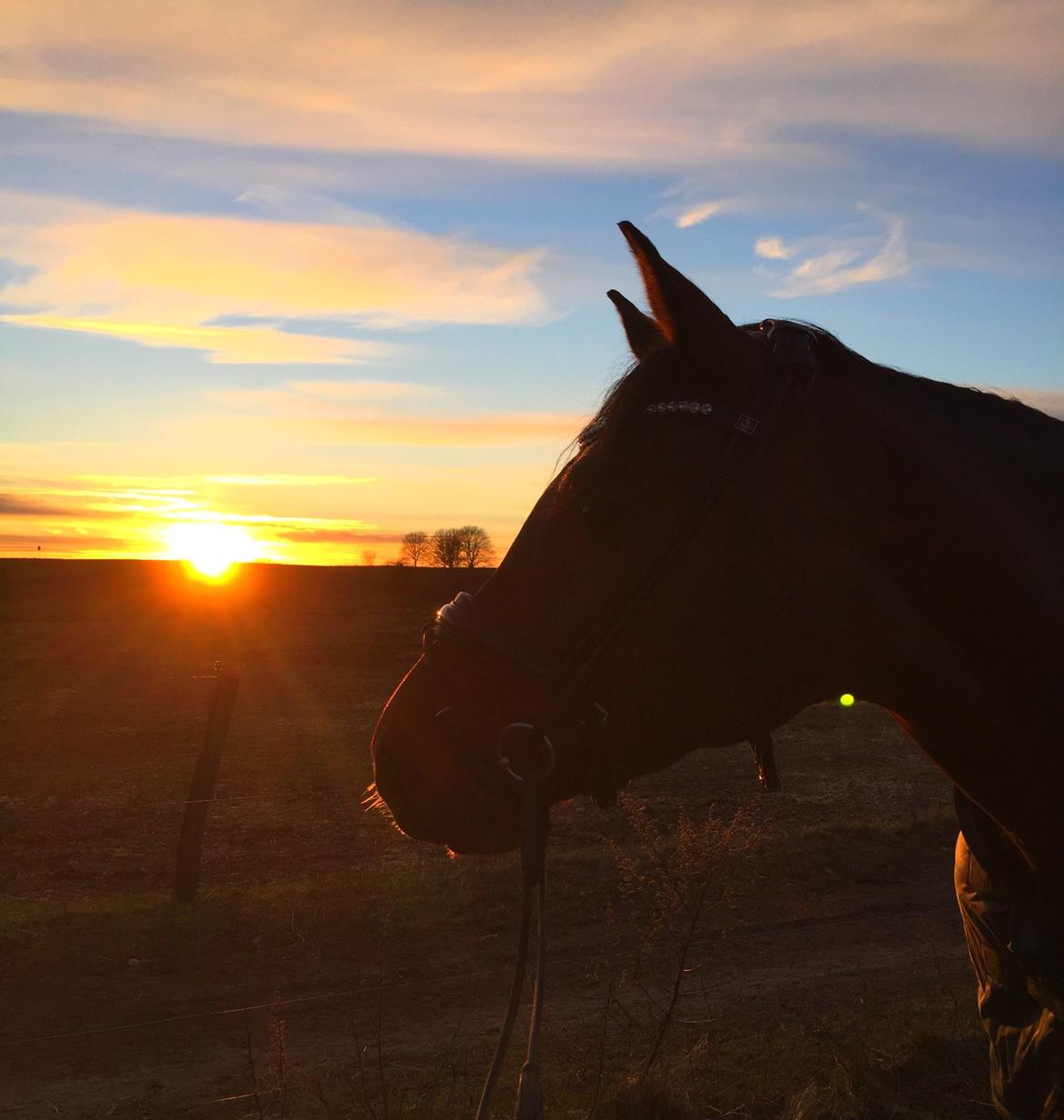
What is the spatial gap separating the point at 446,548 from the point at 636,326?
211 feet

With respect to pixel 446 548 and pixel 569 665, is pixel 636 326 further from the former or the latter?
pixel 446 548

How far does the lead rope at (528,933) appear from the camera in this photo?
6.63 ft

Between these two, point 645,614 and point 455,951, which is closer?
point 645,614

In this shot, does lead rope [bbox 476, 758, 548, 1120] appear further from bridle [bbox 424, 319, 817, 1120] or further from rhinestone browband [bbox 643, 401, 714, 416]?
rhinestone browband [bbox 643, 401, 714, 416]

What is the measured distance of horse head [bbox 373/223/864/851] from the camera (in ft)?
6.61

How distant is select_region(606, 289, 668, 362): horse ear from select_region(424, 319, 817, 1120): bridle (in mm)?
264

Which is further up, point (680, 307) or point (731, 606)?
point (680, 307)

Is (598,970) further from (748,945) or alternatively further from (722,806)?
(722,806)

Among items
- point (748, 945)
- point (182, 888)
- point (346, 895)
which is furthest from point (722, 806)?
→ point (182, 888)

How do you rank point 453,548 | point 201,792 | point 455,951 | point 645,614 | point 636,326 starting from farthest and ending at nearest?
point 453,548 → point 201,792 → point 455,951 → point 636,326 → point 645,614

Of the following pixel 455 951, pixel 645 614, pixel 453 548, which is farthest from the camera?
pixel 453 548

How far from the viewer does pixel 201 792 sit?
9.10 metres

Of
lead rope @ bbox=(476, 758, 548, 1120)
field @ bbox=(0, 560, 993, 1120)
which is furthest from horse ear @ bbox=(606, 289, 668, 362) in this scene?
field @ bbox=(0, 560, 993, 1120)

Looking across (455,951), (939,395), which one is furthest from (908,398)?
(455,951)
